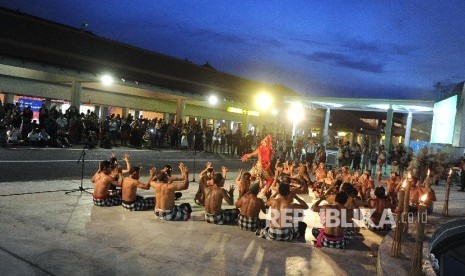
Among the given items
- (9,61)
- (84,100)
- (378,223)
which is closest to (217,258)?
(378,223)

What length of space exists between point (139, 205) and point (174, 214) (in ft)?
3.32

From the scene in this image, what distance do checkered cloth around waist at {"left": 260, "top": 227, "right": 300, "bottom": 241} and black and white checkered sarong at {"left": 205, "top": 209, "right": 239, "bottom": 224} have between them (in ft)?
3.29

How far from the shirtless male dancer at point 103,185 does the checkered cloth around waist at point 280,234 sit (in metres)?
3.53

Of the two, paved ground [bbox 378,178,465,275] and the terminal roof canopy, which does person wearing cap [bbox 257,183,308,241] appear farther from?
the terminal roof canopy

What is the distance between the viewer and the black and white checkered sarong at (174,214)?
796 cm

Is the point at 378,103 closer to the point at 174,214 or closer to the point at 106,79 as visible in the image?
the point at 106,79

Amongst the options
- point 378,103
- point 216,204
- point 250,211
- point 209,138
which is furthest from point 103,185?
point 378,103

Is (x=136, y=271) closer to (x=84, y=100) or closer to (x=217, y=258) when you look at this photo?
(x=217, y=258)

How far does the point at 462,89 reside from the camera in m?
18.0

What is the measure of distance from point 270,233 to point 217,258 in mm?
1601

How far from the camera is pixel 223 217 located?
26.8 ft

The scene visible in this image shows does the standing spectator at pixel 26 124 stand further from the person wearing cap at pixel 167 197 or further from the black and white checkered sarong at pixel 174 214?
the black and white checkered sarong at pixel 174 214

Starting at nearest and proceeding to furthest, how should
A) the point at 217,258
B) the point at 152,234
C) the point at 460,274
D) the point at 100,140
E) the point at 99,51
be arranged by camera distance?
1. the point at 217,258
2. the point at 152,234
3. the point at 460,274
4. the point at 100,140
5. the point at 99,51

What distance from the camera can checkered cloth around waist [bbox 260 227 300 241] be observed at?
7.29 meters
